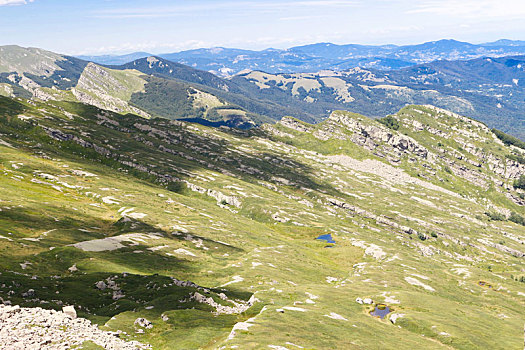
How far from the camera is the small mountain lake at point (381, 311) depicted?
82900 millimetres

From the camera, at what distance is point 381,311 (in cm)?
8562

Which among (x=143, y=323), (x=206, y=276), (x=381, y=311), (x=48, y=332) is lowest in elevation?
(x=381, y=311)

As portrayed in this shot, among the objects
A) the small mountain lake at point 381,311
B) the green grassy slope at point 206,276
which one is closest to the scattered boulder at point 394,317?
the green grassy slope at point 206,276

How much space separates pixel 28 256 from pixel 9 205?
4277 centimetres

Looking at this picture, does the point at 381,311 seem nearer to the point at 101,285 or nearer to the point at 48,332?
the point at 101,285

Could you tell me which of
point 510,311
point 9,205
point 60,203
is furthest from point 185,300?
point 510,311

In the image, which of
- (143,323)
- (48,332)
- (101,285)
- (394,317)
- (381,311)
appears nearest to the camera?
(48,332)

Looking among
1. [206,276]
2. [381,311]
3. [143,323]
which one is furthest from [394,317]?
[143,323]

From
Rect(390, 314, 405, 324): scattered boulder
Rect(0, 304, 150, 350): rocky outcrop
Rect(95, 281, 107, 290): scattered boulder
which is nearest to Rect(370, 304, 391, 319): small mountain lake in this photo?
Rect(390, 314, 405, 324): scattered boulder

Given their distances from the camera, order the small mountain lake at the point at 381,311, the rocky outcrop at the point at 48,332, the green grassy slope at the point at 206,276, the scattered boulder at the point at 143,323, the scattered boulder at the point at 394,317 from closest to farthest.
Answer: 1. the rocky outcrop at the point at 48,332
2. the scattered boulder at the point at 143,323
3. the green grassy slope at the point at 206,276
4. the scattered boulder at the point at 394,317
5. the small mountain lake at the point at 381,311

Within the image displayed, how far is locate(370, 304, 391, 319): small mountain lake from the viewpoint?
3264 inches

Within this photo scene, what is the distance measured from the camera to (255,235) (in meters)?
162

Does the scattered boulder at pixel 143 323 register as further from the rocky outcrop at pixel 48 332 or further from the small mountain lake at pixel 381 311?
the small mountain lake at pixel 381 311

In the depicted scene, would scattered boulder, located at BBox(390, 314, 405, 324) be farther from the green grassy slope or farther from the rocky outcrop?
the rocky outcrop
